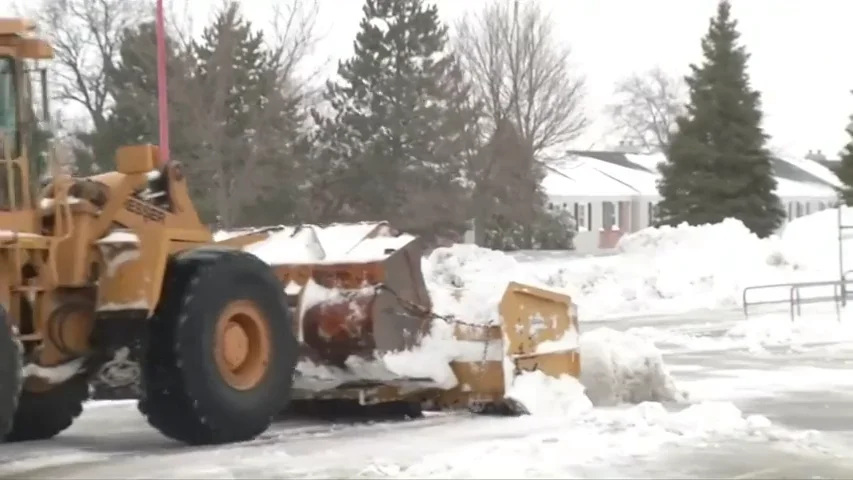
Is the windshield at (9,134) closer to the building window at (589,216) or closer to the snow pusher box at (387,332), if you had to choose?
the snow pusher box at (387,332)

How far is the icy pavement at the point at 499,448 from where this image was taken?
871 centimetres

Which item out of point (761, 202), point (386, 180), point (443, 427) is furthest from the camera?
point (761, 202)

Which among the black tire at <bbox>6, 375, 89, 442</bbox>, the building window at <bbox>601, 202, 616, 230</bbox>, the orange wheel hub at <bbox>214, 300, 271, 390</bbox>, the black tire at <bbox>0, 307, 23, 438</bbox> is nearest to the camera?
the black tire at <bbox>0, 307, 23, 438</bbox>

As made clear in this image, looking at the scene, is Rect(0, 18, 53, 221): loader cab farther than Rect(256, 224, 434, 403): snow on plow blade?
No

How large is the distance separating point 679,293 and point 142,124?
690 inches

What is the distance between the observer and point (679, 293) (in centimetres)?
3269

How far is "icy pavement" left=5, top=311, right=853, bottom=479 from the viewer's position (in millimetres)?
8711

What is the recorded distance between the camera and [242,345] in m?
10.1

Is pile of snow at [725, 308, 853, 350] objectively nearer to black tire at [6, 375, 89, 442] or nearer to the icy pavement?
the icy pavement

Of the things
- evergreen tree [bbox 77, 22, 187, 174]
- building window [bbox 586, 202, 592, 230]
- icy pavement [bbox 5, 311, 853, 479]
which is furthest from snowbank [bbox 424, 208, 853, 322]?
building window [bbox 586, 202, 592, 230]

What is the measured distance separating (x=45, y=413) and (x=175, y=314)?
1.87m

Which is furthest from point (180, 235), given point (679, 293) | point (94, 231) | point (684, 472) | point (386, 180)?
point (386, 180)

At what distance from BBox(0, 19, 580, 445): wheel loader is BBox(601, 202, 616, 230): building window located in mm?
62047

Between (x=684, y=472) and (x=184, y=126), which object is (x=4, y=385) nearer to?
(x=684, y=472)
